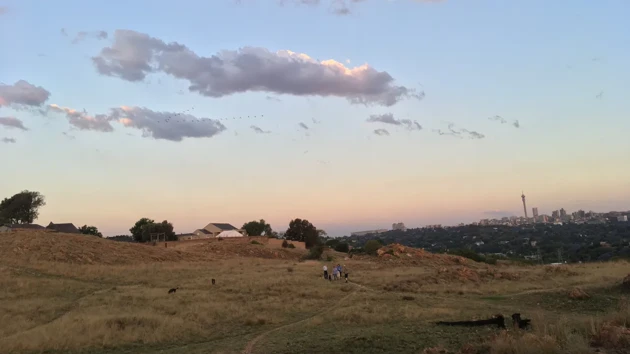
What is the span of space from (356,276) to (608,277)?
19188 mm

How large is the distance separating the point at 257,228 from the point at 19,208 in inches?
2235

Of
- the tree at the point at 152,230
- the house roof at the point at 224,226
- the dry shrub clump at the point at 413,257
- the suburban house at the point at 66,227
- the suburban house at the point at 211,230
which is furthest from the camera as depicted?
the house roof at the point at 224,226

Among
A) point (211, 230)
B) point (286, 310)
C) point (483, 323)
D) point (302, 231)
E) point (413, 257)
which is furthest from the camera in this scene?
point (211, 230)

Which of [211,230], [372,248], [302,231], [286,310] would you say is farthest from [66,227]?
[286,310]

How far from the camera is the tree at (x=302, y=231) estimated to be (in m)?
106

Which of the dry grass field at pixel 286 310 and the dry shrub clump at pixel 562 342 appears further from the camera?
the dry grass field at pixel 286 310

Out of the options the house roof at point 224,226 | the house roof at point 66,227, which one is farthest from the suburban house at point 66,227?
the house roof at point 224,226

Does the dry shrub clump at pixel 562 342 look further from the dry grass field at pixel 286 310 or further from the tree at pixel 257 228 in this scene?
the tree at pixel 257 228

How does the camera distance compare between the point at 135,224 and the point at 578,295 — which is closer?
the point at 578,295

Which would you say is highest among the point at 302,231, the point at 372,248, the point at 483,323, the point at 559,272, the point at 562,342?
the point at 302,231

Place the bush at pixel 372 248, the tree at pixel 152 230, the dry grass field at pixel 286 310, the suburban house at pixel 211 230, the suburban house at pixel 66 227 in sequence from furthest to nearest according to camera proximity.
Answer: the suburban house at pixel 211 230
the suburban house at pixel 66 227
the tree at pixel 152 230
the bush at pixel 372 248
the dry grass field at pixel 286 310

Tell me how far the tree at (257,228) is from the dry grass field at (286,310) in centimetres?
8152

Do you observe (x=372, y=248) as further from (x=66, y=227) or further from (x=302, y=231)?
(x=66, y=227)

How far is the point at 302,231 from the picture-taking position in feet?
350
